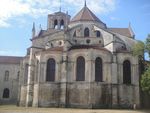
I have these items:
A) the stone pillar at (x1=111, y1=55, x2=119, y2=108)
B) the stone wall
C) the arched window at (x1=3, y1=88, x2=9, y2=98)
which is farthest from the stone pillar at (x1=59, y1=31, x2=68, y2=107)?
the arched window at (x1=3, y1=88, x2=9, y2=98)

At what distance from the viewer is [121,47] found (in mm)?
41031

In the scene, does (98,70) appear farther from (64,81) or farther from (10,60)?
(10,60)

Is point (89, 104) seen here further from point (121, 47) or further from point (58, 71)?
point (121, 47)

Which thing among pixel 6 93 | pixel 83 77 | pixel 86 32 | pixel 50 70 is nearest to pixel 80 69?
pixel 83 77

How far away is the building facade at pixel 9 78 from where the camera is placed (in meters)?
54.2

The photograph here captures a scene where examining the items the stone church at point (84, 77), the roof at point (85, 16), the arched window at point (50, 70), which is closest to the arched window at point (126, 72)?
the stone church at point (84, 77)

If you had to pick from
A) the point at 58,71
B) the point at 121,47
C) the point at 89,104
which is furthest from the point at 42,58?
the point at 121,47

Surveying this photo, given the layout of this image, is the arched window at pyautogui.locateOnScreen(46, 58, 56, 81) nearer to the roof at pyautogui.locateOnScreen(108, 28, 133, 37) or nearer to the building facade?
the roof at pyautogui.locateOnScreen(108, 28, 133, 37)

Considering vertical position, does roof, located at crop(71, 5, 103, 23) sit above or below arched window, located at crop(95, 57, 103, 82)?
above

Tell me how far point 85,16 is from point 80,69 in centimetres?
1347

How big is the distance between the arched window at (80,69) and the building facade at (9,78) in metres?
21.4

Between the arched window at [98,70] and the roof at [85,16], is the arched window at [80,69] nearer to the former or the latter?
the arched window at [98,70]

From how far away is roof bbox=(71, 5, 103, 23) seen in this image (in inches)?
1825

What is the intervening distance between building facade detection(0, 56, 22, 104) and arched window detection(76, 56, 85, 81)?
21.4 m
